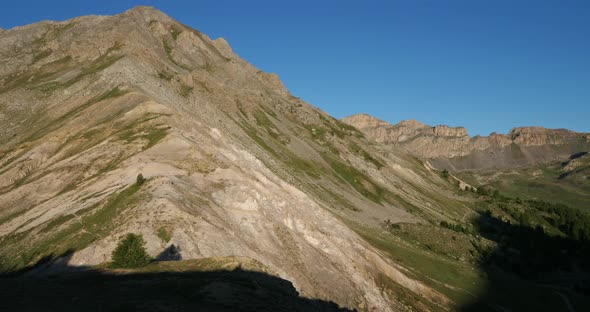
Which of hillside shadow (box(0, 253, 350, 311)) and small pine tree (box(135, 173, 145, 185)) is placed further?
small pine tree (box(135, 173, 145, 185))

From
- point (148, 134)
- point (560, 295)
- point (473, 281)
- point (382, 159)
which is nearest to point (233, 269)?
point (148, 134)

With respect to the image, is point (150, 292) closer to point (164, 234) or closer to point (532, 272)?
point (164, 234)

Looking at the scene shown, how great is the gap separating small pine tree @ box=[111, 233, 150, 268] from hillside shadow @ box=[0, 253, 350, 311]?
0.98 m

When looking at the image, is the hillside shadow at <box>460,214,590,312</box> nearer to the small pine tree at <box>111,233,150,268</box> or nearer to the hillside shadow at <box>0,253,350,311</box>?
the hillside shadow at <box>0,253,350,311</box>

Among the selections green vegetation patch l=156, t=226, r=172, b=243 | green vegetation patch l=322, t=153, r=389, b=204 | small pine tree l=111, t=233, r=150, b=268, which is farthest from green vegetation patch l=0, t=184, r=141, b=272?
green vegetation patch l=322, t=153, r=389, b=204

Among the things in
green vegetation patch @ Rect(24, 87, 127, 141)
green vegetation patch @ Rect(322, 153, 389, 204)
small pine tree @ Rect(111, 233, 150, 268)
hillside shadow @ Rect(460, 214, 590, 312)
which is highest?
green vegetation patch @ Rect(24, 87, 127, 141)

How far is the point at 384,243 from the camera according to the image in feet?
282

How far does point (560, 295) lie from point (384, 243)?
33031mm

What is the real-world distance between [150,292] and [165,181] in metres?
23.1

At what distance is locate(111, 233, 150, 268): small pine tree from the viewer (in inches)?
1267

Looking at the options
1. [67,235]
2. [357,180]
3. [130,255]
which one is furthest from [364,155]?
[130,255]

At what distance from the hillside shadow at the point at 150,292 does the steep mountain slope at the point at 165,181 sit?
5963 mm

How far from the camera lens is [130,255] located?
32.3 meters

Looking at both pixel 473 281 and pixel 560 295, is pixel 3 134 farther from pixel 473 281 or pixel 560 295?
pixel 560 295
